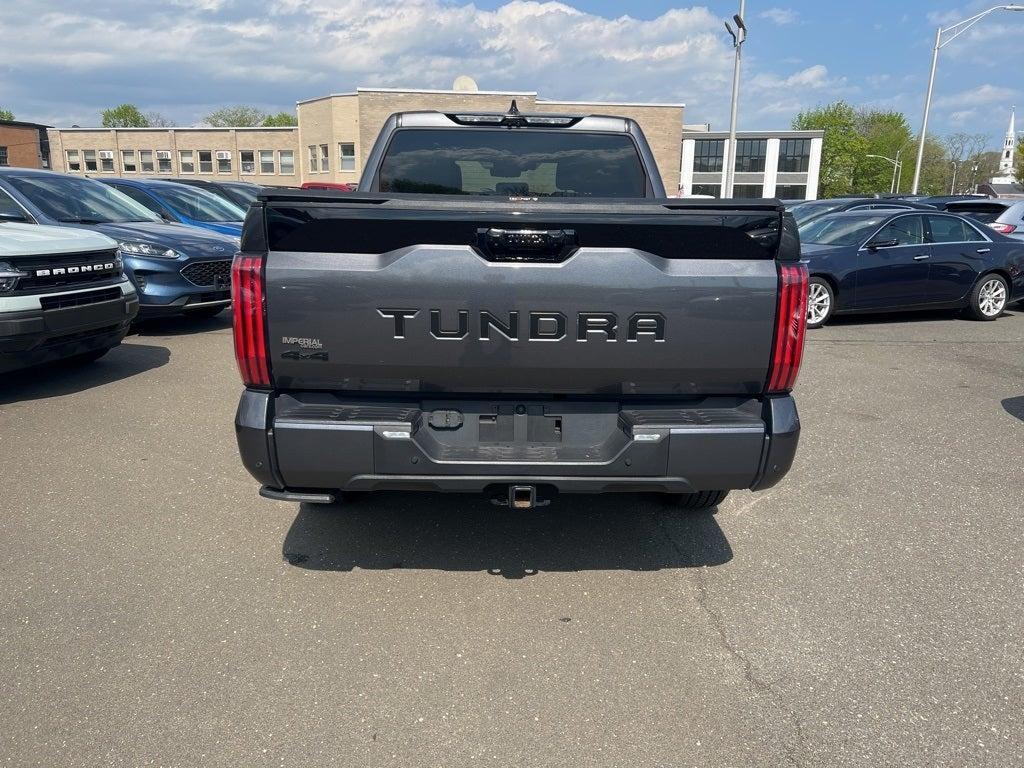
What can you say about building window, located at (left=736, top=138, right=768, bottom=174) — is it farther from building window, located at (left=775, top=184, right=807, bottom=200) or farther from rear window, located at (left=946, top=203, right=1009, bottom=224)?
rear window, located at (left=946, top=203, right=1009, bottom=224)

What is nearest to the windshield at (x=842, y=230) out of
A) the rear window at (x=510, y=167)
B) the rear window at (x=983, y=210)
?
the rear window at (x=983, y=210)

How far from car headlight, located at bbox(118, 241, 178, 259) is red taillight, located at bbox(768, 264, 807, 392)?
25.1 feet

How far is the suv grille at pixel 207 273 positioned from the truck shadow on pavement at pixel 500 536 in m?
5.50

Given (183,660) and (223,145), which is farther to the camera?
(223,145)

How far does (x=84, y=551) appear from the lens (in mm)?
3727

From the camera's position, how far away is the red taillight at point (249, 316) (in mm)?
2812

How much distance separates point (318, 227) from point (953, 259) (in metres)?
10.8

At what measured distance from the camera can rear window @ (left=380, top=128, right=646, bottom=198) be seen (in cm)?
446

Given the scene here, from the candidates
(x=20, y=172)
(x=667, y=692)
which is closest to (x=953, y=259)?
(x=667, y=692)

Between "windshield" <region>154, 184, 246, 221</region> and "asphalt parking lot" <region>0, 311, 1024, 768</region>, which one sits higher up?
"windshield" <region>154, 184, 246, 221</region>

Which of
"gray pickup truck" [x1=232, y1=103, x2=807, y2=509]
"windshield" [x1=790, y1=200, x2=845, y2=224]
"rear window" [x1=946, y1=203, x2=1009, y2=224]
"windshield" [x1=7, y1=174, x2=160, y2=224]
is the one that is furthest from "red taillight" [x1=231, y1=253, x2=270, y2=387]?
"rear window" [x1=946, y1=203, x2=1009, y2=224]

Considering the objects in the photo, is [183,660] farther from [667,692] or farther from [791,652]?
[791,652]

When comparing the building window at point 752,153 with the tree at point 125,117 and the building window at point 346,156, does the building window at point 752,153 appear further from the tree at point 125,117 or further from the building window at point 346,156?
the tree at point 125,117

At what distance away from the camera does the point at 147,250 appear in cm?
860
